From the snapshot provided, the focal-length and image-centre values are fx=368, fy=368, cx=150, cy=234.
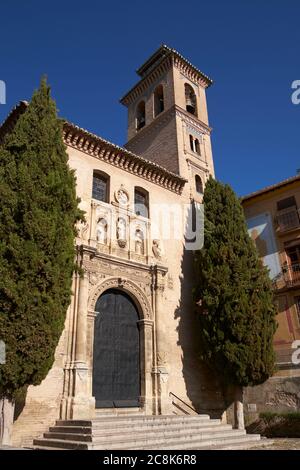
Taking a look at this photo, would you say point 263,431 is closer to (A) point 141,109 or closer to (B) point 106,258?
(B) point 106,258

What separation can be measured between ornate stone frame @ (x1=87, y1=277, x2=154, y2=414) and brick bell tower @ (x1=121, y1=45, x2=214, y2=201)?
597 cm

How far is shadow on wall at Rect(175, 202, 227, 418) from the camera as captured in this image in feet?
43.2

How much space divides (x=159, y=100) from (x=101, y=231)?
1198 cm

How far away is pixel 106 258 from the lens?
1239cm

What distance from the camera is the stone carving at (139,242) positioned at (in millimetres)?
13828

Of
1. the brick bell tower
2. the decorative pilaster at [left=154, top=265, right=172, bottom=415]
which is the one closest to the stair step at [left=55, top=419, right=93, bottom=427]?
the decorative pilaster at [left=154, top=265, right=172, bottom=415]

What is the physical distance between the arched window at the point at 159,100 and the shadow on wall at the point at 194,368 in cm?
1102

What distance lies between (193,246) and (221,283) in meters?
Result: 2.69

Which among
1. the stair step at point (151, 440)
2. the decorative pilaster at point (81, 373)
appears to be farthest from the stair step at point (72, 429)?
the decorative pilaster at point (81, 373)

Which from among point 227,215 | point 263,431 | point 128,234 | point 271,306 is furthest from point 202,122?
point 263,431

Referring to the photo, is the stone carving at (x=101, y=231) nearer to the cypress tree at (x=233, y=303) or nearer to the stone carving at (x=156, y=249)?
the stone carving at (x=156, y=249)

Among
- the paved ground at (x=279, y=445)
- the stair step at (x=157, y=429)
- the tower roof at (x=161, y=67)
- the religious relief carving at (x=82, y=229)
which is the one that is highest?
the tower roof at (x=161, y=67)

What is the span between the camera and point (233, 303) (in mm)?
12688

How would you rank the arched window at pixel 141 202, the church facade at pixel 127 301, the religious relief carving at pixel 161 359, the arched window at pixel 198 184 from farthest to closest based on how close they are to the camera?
the arched window at pixel 198 184 < the arched window at pixel 141 202 < the religious relief carving at pixel 161 359 < the church facade at pixel 127 301
